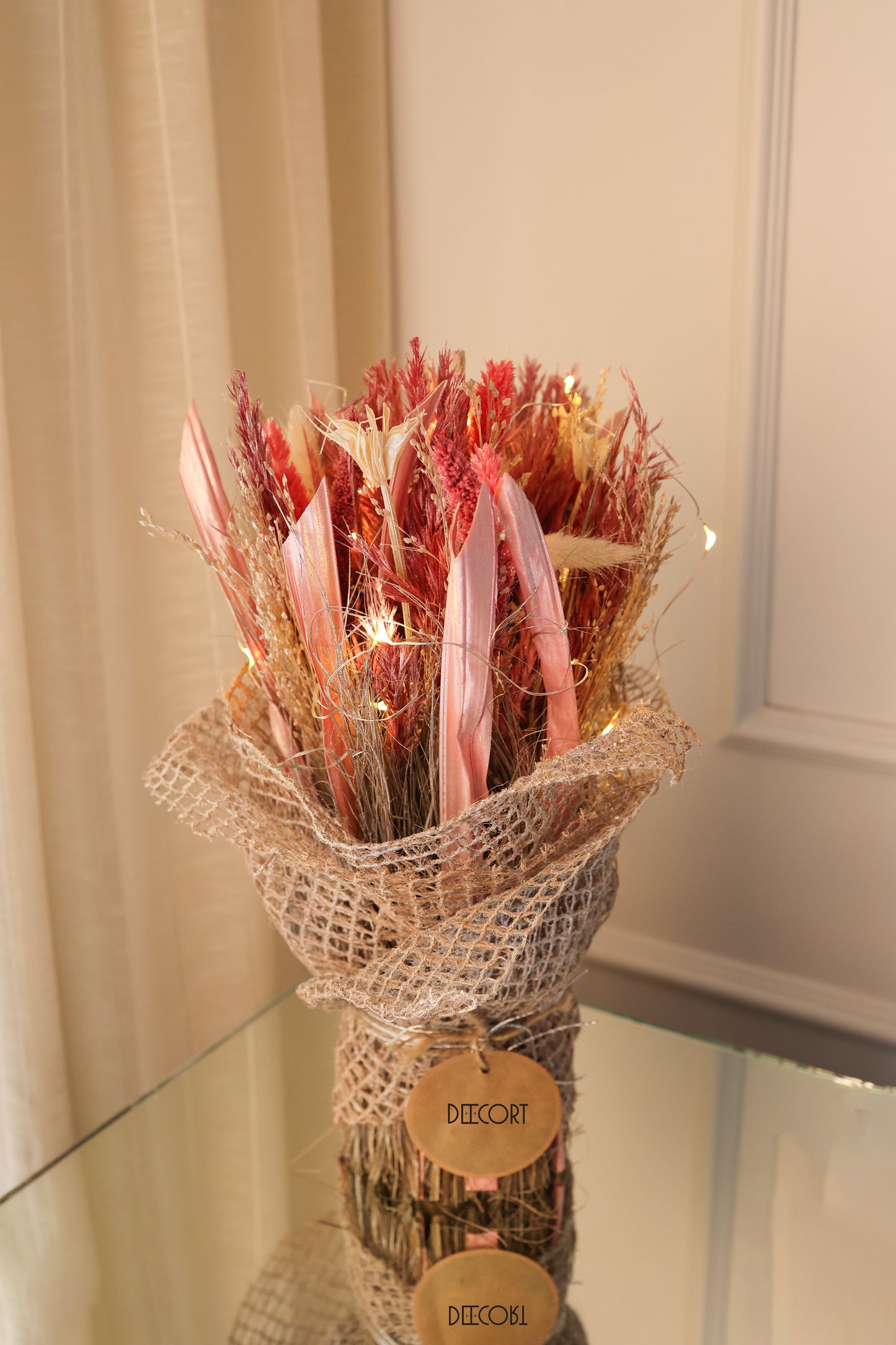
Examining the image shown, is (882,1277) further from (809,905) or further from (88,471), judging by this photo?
(88,471)

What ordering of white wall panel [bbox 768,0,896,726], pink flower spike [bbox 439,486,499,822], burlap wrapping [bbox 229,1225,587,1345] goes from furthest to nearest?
white wall panel [bbox 768,0,896,726] → burlap wrapping [bbox 229,1225,587,1345] → pink flower spike [bbox 439,486,499,822]

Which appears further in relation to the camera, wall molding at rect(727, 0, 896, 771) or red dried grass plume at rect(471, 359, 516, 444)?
wall molding at rect(727, 0, 896, 771)

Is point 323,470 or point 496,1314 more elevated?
point 323,470

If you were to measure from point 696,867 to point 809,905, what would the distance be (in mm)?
92

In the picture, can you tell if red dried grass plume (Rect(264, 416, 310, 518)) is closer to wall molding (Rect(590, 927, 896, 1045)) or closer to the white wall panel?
the white wall panel

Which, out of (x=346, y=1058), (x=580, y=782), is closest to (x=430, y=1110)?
(x=346, y=1058)

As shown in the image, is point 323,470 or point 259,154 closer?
point 323,470

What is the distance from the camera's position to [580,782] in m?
0.55

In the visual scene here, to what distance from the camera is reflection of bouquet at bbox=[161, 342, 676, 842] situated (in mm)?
466

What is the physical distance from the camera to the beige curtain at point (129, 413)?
71 cm

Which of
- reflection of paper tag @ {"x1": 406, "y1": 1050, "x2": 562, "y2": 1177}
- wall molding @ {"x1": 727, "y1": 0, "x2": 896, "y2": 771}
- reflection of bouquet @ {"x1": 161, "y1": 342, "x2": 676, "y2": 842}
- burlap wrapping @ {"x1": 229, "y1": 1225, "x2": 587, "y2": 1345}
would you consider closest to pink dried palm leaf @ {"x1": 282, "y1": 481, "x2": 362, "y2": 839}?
reflection of bouquet @ {"x1": 161, "y1": 342, "x2": 676, "y2": 842}

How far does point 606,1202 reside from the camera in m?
0.64

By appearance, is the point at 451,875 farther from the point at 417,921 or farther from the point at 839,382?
the point at 839,382

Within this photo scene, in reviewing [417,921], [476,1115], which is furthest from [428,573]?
[476,1115]
